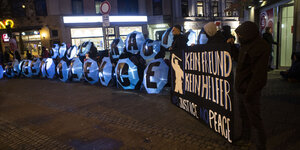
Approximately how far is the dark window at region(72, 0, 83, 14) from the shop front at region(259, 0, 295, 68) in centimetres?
1861

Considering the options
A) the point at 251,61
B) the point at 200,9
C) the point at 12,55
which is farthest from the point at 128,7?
the point at 251,61

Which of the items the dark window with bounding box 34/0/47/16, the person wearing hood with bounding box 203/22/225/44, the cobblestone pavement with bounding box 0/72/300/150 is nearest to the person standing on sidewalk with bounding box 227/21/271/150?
the cobblestone pavement with bounding box 0/72/300/150

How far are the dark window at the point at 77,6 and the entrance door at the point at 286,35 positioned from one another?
1940 centimetres

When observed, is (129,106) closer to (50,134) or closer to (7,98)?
(50,134)

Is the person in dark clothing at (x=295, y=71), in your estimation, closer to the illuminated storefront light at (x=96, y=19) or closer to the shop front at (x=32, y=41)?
the illuminated storefront light at (x=96, y=19)

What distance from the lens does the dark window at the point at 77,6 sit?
23.1 metres

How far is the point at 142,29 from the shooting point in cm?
2669

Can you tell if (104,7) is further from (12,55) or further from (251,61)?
(12,55)

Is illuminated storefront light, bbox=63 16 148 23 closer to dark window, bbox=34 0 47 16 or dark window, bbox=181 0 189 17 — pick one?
dark window, bbox=34 0 47 16

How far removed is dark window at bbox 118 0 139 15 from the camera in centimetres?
2530

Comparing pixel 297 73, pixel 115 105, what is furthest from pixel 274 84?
pixel 115 105

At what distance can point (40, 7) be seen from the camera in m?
22.3

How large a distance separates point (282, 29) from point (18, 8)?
23.4m

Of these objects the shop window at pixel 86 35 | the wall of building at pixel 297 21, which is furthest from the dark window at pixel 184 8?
the wall of building at pixel 297 21
